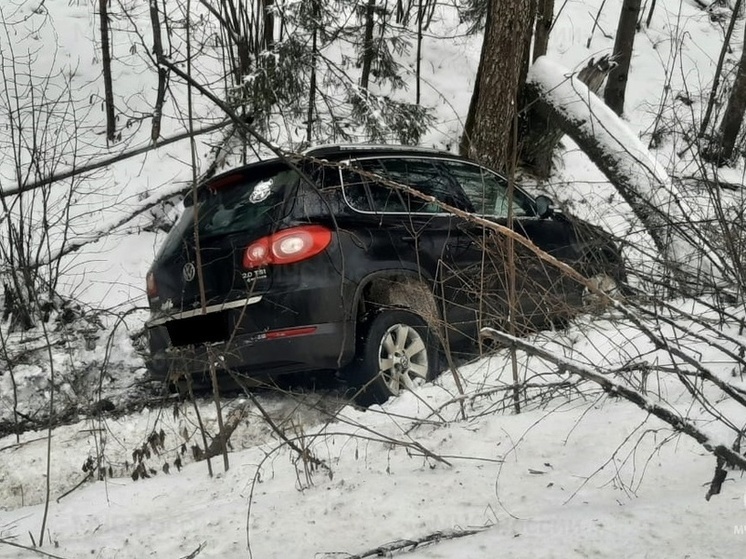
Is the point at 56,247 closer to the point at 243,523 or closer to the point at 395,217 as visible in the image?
the point at 395,217

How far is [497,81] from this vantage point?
826cm

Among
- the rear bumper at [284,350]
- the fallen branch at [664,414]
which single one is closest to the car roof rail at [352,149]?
the rear bumper at [284,350]

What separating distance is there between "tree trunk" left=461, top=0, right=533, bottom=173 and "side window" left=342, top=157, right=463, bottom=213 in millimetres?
3038

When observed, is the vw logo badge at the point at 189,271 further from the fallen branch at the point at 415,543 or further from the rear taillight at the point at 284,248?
the fallen branch at the point at 415,543

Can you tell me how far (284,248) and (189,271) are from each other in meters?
0.74

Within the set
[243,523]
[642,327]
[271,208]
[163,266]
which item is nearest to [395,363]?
[271,208]

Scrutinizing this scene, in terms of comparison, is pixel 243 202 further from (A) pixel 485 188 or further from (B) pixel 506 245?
(A) pixel 485 188

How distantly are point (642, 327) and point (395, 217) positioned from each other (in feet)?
7.95

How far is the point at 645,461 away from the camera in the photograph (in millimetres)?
2896

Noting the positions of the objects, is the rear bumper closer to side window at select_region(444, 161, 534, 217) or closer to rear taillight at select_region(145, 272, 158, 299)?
rear taillight at select_region(145, 272, 158, 299)

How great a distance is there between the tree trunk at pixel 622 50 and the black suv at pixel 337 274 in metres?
10.8

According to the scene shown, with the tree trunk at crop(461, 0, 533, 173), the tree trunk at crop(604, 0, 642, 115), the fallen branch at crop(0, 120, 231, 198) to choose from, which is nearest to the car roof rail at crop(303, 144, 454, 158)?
the fallen branch at crop(0, 120, 231, 198)

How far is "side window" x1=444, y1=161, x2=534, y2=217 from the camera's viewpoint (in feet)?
17.5

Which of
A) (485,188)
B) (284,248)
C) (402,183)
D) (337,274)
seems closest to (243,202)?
(284,248)
